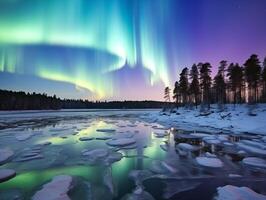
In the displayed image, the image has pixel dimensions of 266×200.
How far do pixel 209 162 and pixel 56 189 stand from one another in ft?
22.6

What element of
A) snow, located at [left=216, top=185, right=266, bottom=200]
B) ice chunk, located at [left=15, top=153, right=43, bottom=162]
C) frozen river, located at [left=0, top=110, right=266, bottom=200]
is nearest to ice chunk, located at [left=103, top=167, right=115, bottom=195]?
frozen river, located at [left=0, top=110, right=266, bottom=200]

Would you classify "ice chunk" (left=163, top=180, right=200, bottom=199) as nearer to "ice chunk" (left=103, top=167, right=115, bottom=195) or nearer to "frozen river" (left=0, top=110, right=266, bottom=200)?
"frozen river" (left=0, top=110, right=266, bottom=200)

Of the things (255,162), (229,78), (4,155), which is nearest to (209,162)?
(255,162)

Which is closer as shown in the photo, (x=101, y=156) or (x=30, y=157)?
(x=30, y=157)

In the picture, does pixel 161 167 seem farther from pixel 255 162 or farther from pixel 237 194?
pixel 255 162

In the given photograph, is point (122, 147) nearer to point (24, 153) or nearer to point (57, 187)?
point (24, 153)

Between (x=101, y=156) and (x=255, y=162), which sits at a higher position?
(x=255, y=162)

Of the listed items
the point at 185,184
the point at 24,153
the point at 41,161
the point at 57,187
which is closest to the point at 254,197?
the point at 185,184

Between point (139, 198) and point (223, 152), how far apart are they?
26.3 ft

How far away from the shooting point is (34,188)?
613 centimetres

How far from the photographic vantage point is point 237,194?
554 centimetres

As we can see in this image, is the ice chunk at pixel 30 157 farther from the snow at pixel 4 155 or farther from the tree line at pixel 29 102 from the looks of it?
the tree line at pixel 29 102

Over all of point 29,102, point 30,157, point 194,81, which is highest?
point 194,81

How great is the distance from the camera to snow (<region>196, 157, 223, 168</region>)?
866 cm
